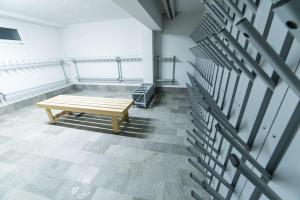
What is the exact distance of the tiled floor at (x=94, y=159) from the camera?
5.30 feet

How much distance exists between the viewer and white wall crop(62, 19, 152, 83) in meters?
4.62

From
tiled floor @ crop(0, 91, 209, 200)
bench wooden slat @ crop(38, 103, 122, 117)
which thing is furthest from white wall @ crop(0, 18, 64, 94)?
bench wooden slat @ crop(38, 103, 122, 117)

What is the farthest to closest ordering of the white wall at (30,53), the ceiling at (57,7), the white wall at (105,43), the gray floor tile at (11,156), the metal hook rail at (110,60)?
the metal hook rail at (110,60) < the white wall at (105,43) < the white wall at (30,53) < the ceiling at (57,7) < the gray floor tile at (11,156)

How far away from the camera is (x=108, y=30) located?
15.6 ft

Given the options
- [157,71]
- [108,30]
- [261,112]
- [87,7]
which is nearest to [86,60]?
[108,30]

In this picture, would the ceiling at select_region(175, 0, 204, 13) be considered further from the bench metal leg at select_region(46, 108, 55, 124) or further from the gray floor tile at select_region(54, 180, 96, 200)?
the gray floor tile at select_region(54, 180, 96, 200)

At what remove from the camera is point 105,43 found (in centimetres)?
495

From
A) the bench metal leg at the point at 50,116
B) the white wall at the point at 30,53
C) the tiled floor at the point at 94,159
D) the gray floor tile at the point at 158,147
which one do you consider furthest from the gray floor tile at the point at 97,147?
the white wall at the point at 30,53

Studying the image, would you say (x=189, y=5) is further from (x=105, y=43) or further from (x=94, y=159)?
(x=94, y=159)

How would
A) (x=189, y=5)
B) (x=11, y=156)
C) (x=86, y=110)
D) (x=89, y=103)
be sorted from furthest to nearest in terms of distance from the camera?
(x=189, y=5), (x=89, y=103), (x=86, y=110), (x=11, y=156)

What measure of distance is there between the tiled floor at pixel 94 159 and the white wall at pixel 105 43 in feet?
7.93

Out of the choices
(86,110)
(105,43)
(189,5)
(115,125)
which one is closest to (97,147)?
(115,125)

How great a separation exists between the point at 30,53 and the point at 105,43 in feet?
7.31

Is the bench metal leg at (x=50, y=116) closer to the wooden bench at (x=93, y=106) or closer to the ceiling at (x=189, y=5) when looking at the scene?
the wooden bench at (x=93, y=106)
